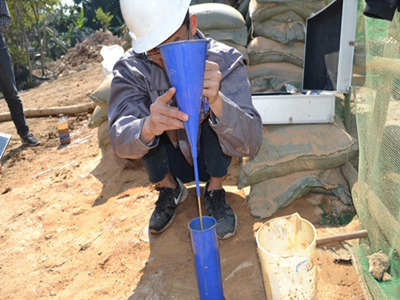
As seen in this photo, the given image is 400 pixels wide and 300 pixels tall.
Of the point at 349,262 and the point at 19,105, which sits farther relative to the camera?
the point at 19,105

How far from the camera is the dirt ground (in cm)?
165

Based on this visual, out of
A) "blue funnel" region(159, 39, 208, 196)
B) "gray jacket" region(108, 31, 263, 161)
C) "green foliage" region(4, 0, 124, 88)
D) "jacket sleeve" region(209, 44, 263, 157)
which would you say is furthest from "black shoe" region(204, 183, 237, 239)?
"green foliage" region(4, 0, 124, 88)

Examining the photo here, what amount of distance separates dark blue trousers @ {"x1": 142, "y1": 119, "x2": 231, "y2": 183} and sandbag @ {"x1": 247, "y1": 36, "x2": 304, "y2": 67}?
4.27ft

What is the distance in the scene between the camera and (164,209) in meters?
2.09

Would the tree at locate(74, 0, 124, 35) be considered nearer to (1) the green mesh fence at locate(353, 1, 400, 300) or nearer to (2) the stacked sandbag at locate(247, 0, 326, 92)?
(2) the stacked sandbag at locate(247, 0, 326, 92)

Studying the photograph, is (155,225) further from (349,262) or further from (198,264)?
(349,262)

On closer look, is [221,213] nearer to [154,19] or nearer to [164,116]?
[164,116]

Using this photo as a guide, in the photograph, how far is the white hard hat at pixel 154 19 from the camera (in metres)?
1.46

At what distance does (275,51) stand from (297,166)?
1263mm

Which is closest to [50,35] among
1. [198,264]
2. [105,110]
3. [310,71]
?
[105,110]

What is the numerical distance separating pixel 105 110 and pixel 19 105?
1476 mm

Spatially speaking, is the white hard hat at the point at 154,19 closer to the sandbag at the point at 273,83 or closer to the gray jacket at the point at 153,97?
the gray jacket at the point at 153,97

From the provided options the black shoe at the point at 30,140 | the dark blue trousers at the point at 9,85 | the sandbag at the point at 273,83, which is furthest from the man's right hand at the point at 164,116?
the black shoe at the point at 30,140

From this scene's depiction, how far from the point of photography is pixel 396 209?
1.28m
